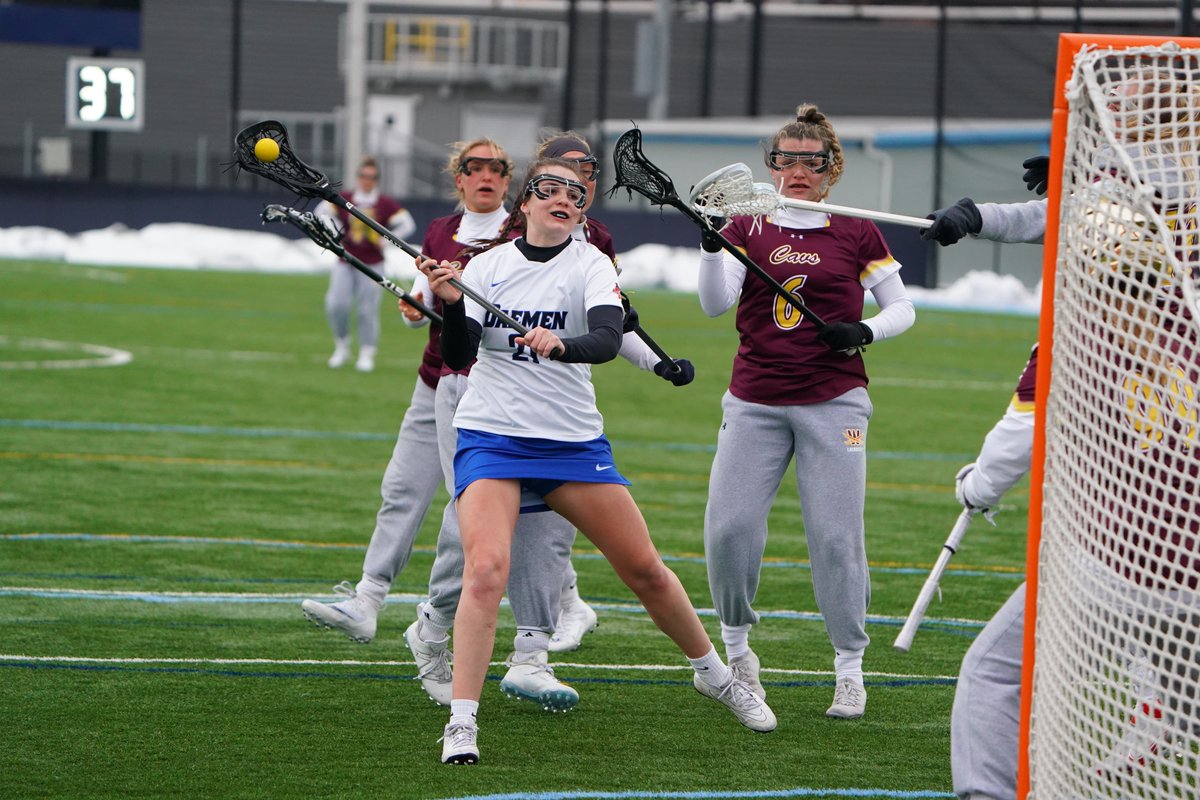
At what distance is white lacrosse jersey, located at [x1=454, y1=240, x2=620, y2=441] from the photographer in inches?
229

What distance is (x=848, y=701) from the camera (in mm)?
6480

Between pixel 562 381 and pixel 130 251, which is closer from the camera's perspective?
pixel 562 381

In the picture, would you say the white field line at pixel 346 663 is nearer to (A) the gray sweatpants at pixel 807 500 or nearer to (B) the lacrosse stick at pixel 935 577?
(B) the lacrosse stick at pixel 935 577

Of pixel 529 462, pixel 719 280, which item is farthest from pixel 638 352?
pixel 529 462

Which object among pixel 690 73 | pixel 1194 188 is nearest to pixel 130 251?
pixel 690 73

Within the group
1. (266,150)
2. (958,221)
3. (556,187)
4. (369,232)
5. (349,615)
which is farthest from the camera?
(369,232)

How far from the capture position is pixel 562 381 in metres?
5.88

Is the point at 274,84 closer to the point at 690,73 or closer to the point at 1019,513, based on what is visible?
the point at 690,73

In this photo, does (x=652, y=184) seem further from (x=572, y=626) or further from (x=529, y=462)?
(x=572, y=626)

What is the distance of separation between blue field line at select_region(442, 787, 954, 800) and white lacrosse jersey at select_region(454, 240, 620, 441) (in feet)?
3.74

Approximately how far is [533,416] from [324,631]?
7.82 feet

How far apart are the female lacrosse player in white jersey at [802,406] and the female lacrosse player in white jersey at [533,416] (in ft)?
1.82

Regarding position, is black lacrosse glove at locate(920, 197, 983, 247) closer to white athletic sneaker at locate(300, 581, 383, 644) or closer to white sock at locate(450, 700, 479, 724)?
white sock at locate(450, 700, 479, 724)

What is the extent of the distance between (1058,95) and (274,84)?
53.2 meters
